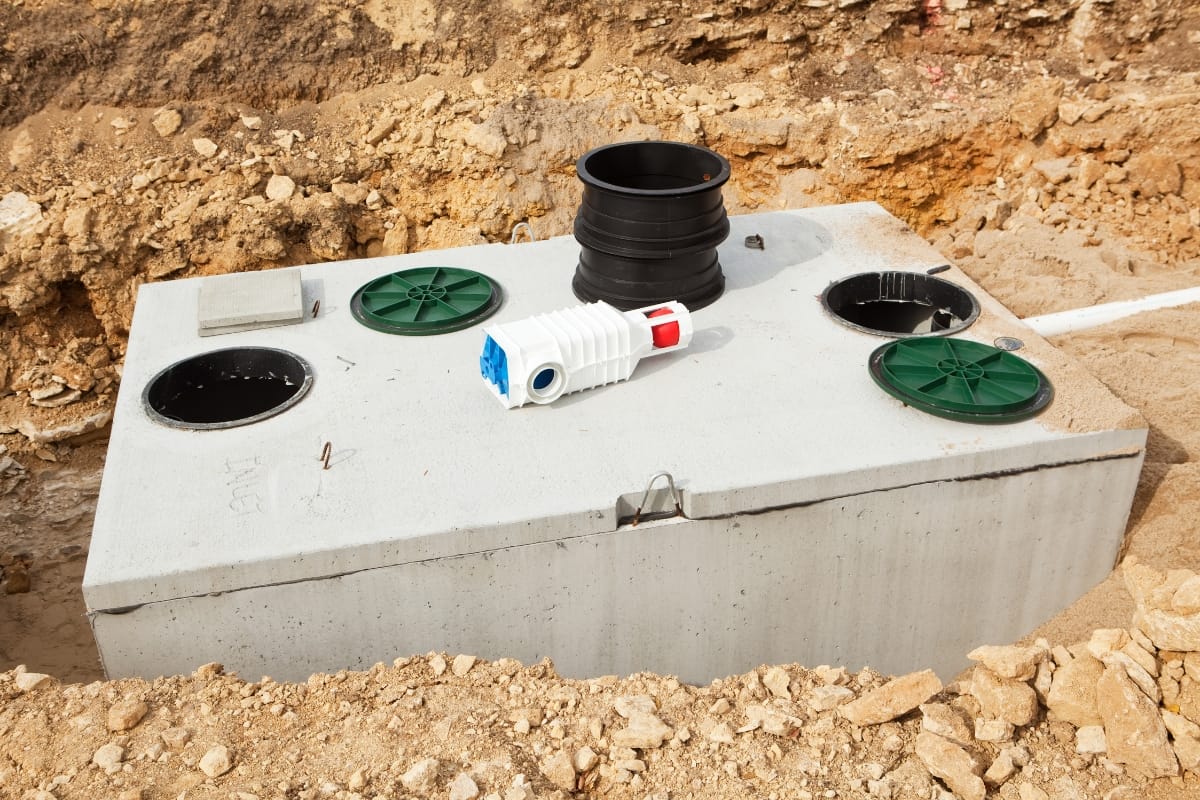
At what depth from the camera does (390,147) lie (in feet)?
27.6

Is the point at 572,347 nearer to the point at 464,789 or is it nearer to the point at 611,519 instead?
the point at 611,519

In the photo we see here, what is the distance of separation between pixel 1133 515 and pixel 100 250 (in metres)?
6.69

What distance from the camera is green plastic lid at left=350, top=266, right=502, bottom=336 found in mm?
5375

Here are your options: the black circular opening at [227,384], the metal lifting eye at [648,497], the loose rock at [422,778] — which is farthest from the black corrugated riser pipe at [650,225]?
the loose rock at [422,778]

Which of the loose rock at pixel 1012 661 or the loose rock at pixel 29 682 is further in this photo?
the loose rock at pixel 29 682

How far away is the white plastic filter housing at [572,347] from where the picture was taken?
463 cm

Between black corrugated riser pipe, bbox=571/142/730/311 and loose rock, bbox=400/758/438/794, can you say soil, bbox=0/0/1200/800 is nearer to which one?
black corrugated riser pipe, bbox=571/142/730/311

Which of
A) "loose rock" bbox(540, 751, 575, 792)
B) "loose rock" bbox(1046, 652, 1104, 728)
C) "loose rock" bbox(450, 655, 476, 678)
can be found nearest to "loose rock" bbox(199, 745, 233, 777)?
"loose rock" bbox(450, 655, 476, 678)

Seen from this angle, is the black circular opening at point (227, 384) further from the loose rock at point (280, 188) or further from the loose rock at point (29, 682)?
the loose rock at point (280, 188)

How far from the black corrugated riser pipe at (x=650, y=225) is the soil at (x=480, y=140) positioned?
243cm

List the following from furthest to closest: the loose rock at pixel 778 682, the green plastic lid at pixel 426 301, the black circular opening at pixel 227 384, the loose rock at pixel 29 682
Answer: the green plastic lid at pixel 426 301, the black circular opening at pixel 227 384, the loose rock at pixel 29 682, the loose rock at pixel 778 682

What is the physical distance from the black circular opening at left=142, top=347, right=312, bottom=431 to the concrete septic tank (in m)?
0.13

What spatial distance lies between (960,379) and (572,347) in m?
1.68

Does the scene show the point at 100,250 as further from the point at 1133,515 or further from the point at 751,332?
the point at 1133,515
